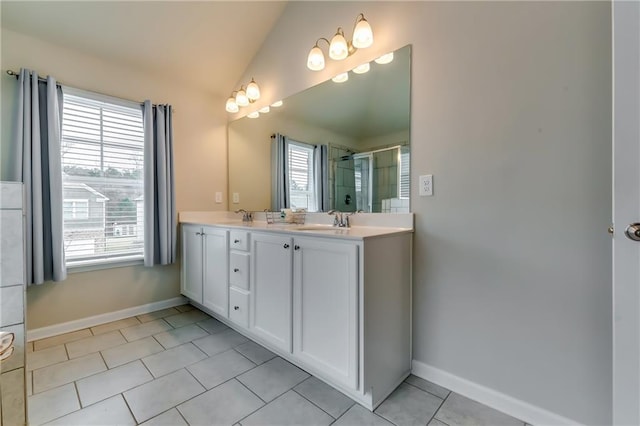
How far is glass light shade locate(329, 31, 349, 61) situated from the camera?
1930mm

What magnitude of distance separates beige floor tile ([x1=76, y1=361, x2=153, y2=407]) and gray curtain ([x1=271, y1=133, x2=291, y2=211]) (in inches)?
61.7

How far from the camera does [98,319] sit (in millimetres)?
2414

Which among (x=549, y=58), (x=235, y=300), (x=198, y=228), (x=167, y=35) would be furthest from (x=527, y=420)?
(x=167, y=35)

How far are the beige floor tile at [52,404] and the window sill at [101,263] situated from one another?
1.05 meters

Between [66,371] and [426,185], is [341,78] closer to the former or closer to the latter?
[426,185]

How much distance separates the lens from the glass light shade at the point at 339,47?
1930 millimetres

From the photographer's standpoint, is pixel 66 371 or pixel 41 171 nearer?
pixel 66 371

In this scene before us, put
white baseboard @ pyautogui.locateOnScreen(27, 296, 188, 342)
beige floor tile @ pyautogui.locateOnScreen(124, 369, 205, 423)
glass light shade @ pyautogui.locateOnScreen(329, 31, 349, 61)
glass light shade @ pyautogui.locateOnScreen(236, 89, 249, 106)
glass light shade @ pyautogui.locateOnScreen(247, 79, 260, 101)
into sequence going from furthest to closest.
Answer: glass light shade @ pyautogui.locateOnScreen(236, 89, 249, 106)
glass light shade @ pyautogui.locateOnScreen(247, 79, 260, 101)
white baseboard @ pyautogui.locateOnScreen(27, 296, 188, 342)
glass light shade @ pyautogui.locateOnScreen(329, 31, 349, 61)
beige floor tile @ pyautogui.locateOnScreen(124, 369, 205, 423)

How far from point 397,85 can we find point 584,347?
1622mm

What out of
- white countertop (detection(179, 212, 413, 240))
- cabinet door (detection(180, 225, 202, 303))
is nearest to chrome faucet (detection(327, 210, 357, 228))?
white countertop (detection(179, 212, 413, 240))

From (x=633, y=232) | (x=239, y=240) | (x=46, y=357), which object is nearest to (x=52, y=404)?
(x=46, y=357)

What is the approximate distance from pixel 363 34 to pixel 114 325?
116 inches

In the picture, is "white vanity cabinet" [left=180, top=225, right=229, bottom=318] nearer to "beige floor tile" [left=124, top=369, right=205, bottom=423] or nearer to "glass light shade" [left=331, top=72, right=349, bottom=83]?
"beige floor tile" [left=124, top=369, right=205, bottom=423]

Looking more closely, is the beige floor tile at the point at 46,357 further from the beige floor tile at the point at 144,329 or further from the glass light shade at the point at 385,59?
the glass light shade at the point at 385,59
